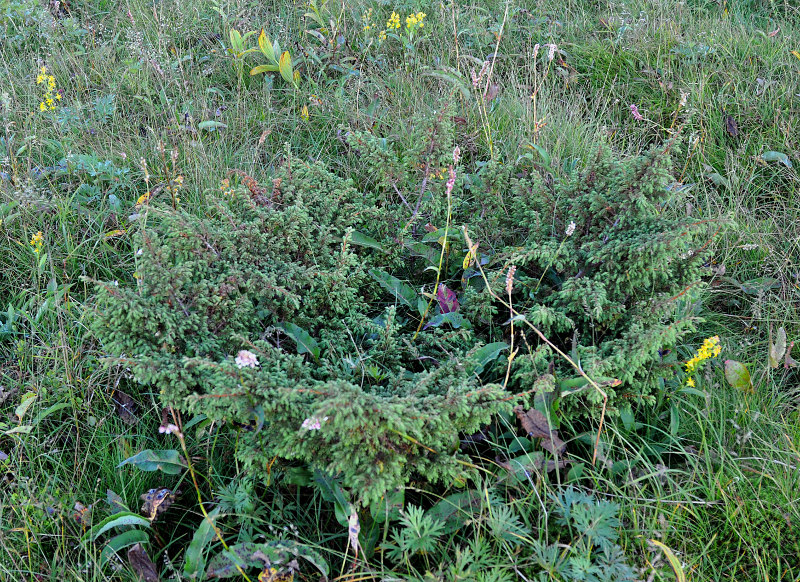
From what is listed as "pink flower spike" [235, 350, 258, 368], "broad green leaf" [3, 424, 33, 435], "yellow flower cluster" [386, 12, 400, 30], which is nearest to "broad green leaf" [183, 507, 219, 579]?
"pink flower spike" [235, 350, 258, 368]

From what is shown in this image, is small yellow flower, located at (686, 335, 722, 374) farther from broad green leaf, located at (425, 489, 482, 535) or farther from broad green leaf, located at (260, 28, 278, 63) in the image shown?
broad green leaf, located at (260, 28, 278, 63)

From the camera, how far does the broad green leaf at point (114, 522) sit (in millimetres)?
1951

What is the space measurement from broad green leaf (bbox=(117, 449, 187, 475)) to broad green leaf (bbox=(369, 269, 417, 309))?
1.01 meters

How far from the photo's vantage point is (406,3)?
167 inches

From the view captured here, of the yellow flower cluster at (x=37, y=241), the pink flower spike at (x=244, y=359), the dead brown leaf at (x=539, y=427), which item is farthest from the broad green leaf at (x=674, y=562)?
the yellow flower cluster at (x=37, y=241)

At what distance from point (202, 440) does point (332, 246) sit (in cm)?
93

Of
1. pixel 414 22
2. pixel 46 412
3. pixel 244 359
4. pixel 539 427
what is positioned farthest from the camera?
pixel 414 22

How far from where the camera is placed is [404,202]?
2.77 metres

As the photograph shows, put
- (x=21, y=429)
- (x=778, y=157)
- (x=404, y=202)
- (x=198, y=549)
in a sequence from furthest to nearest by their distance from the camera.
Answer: (x=778, y=157), (x=404, y=202), (x=21, y=429), (x=198, y=549)

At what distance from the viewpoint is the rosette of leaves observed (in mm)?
1765

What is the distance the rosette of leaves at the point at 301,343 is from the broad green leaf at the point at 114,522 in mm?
358

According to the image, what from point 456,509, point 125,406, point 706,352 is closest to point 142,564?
point 125,406

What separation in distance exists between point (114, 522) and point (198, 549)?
29 cm

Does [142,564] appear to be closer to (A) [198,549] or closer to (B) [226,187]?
(A) [198,549]
